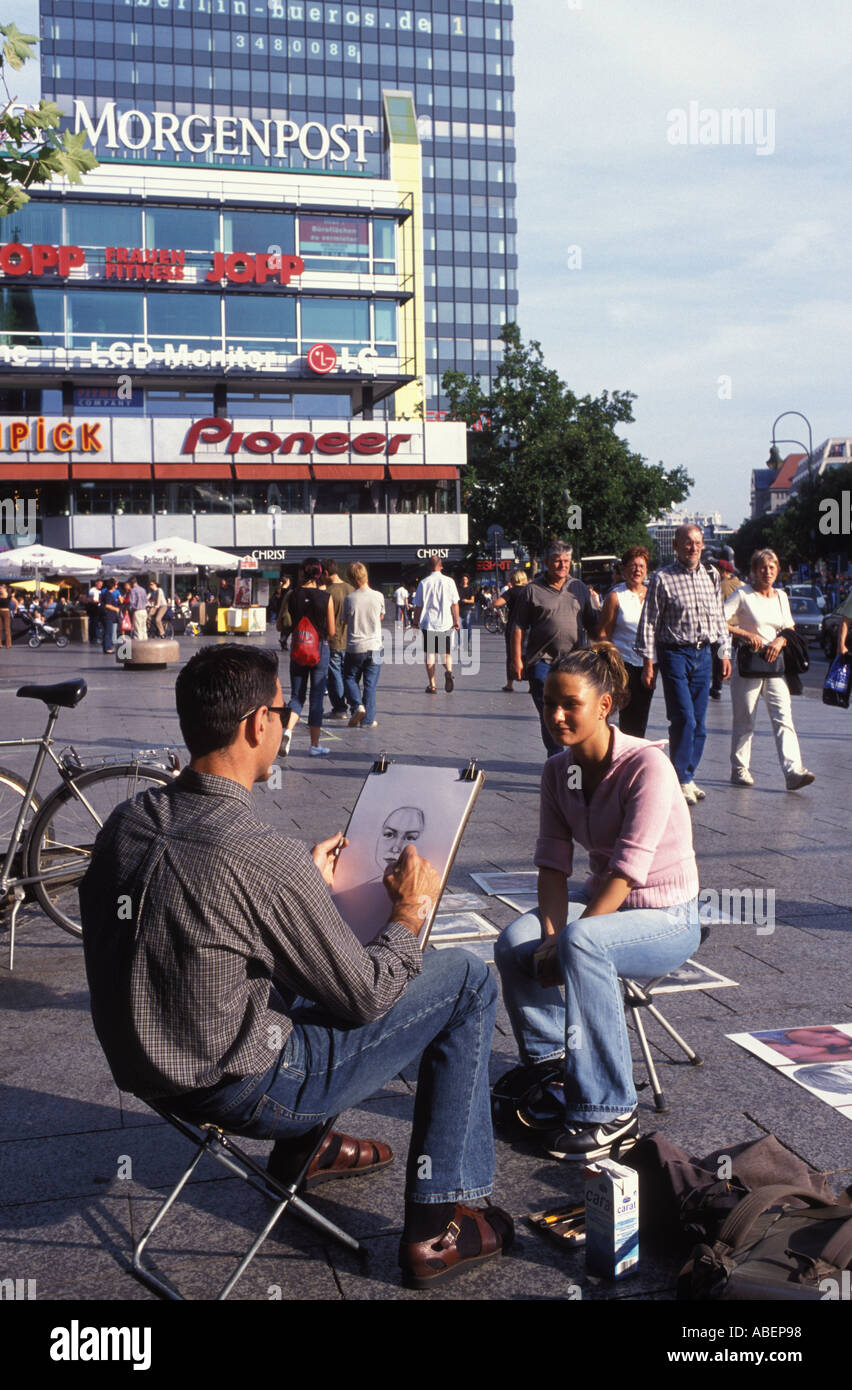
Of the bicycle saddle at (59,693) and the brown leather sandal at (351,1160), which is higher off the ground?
the bicycle saddle at (59,693)

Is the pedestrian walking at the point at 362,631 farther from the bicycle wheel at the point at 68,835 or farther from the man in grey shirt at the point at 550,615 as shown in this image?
the bicycle wheel at the point at 68,835

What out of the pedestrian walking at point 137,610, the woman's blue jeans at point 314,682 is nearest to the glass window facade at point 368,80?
the pedestrian walking at point 137,610

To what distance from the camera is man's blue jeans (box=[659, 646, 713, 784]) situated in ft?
30.2

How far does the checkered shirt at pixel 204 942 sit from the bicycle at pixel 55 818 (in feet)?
9.33

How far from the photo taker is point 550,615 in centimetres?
982

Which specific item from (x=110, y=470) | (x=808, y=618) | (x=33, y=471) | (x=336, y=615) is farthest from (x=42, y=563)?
(x=336, y=615)

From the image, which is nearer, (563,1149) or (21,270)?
(563,1149)

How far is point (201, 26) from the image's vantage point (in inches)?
3674

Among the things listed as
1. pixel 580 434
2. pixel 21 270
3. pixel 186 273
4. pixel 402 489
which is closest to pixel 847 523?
pixel 580 434

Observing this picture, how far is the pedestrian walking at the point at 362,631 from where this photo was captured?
42.5 feet

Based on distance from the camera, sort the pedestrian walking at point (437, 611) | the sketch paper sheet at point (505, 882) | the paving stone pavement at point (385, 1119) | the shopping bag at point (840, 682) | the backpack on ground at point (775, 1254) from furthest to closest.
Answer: the pedestrian walking at point (437, 611) < the shopping bag at point (840, 682) < the sketch paper sheet at point (505, 882) < the paving stone pavement at point (385, 1119) < the backpack on ground at point (775, 1254)

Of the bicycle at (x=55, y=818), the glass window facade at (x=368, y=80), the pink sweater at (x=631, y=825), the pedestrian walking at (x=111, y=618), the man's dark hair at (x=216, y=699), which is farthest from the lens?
the glass window facade at (x=368, y=80)
